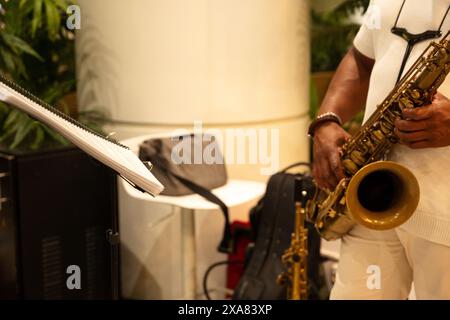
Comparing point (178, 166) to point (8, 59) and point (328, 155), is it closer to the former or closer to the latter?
point (8, 59)

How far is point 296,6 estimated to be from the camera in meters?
3.32

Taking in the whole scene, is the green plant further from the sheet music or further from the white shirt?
the white shirt

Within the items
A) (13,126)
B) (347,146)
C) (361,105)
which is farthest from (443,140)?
(13,126)

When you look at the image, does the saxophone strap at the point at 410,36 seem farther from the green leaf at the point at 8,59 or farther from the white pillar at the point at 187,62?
the green leaf at the point at 8,59

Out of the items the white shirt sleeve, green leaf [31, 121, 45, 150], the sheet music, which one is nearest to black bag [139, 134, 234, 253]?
green leaf [31, 121, 45, 150]

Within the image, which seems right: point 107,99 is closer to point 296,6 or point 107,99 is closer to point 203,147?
point 203,147

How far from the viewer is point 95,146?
4.86ft

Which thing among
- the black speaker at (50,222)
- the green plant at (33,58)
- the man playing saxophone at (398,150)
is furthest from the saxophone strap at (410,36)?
the green plant at (33,58)

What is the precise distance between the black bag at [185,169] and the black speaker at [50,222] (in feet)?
0.76

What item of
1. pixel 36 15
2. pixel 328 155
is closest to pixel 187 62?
pixel 36 15

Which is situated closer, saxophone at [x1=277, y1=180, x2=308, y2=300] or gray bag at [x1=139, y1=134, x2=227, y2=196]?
saxophone at [x1=277, y1=180, x2=308, y2=300]

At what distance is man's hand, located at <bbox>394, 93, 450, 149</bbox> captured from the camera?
1.70 meters

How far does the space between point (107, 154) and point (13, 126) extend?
1.61m

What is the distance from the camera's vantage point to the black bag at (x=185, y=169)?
280cm
